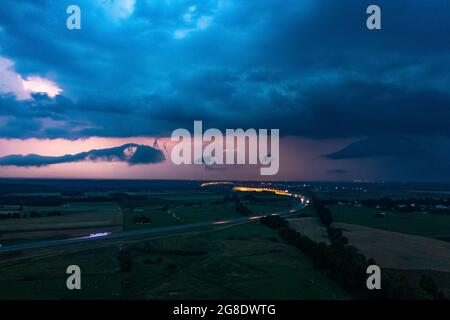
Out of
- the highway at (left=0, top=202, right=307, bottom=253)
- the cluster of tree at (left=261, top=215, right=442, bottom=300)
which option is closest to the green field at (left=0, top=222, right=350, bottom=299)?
the cluster of tree at (left=261, top=215, right=442, bottom=300)

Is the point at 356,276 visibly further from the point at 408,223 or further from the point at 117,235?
the point at 408,223

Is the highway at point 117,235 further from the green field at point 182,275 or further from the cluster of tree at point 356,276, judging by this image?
the cluster of tree at point 356,276

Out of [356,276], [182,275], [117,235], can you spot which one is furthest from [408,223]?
[182,275]

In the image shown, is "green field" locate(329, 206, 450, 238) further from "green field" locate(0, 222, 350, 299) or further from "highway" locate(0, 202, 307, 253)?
"green field" locate(0, 222, 350, 299)

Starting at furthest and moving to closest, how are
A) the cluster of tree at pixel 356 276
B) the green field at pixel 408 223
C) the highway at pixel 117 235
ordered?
the green field at pixel 408 223
the highway at pixel 117 235
the cluster of tree at pixel 356 276

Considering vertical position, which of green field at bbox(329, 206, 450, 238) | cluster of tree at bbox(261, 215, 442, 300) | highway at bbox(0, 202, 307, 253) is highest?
cluster of tree at bbox(261, 215, 442, 300)

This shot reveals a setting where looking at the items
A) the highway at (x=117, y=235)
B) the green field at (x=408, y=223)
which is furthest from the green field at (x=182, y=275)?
the green field at (x=408, y=223)

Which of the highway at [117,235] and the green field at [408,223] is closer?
the highway at [117,235]

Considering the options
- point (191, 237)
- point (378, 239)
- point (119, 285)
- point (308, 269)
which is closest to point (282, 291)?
point (308, 269)
